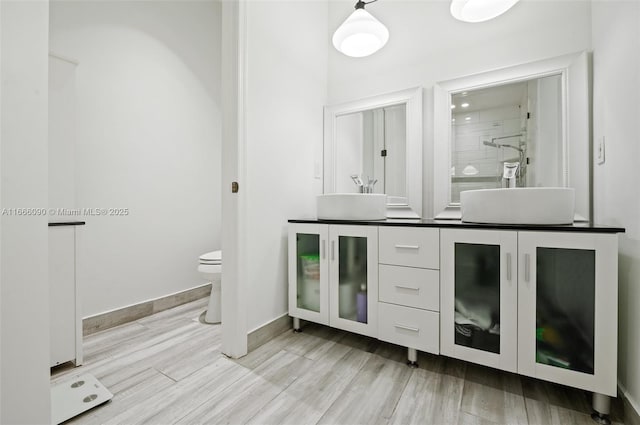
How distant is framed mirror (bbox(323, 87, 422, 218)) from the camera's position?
1.90 m

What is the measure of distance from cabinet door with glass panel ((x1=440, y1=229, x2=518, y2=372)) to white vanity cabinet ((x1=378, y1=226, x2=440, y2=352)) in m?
0.04

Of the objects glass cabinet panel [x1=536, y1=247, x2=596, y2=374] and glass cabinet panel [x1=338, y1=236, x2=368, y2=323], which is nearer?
glass cabinet panel [x1=536, y1=247, x2=596, y2=374]

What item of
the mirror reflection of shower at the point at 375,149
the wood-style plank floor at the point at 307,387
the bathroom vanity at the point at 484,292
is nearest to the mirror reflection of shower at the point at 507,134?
the mirror reflection of shower at the point at 375,149

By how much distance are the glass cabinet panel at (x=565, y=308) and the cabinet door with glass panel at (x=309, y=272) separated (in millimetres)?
1014

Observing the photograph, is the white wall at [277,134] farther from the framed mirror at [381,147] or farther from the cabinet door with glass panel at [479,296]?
the cabinet door with glass panel at [479,296]

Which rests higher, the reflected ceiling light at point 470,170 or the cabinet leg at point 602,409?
the reflected ceiling light at point 470,170

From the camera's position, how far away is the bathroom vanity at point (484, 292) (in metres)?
1.07

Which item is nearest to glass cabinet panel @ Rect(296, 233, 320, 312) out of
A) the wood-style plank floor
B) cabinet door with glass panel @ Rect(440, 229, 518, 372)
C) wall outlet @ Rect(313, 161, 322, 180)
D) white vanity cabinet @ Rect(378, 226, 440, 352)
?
the wood-style plank floor

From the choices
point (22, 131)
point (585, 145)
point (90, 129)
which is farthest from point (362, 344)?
point (90, 129)

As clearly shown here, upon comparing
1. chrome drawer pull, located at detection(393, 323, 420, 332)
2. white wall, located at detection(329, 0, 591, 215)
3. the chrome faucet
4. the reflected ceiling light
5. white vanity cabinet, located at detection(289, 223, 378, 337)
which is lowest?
chrome drawer pull, located at detection(393, 323, 420, 332)

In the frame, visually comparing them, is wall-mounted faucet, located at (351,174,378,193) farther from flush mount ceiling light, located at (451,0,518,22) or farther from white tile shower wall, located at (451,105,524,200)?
flush mount ceiling light, located at (451,0,518,22)

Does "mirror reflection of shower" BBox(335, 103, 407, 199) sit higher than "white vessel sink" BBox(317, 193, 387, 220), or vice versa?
"mirror reflection of shower" BBox(335, 103, 407, 199)

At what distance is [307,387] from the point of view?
128 centimetres

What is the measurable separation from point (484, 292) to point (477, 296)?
0.04 meters
